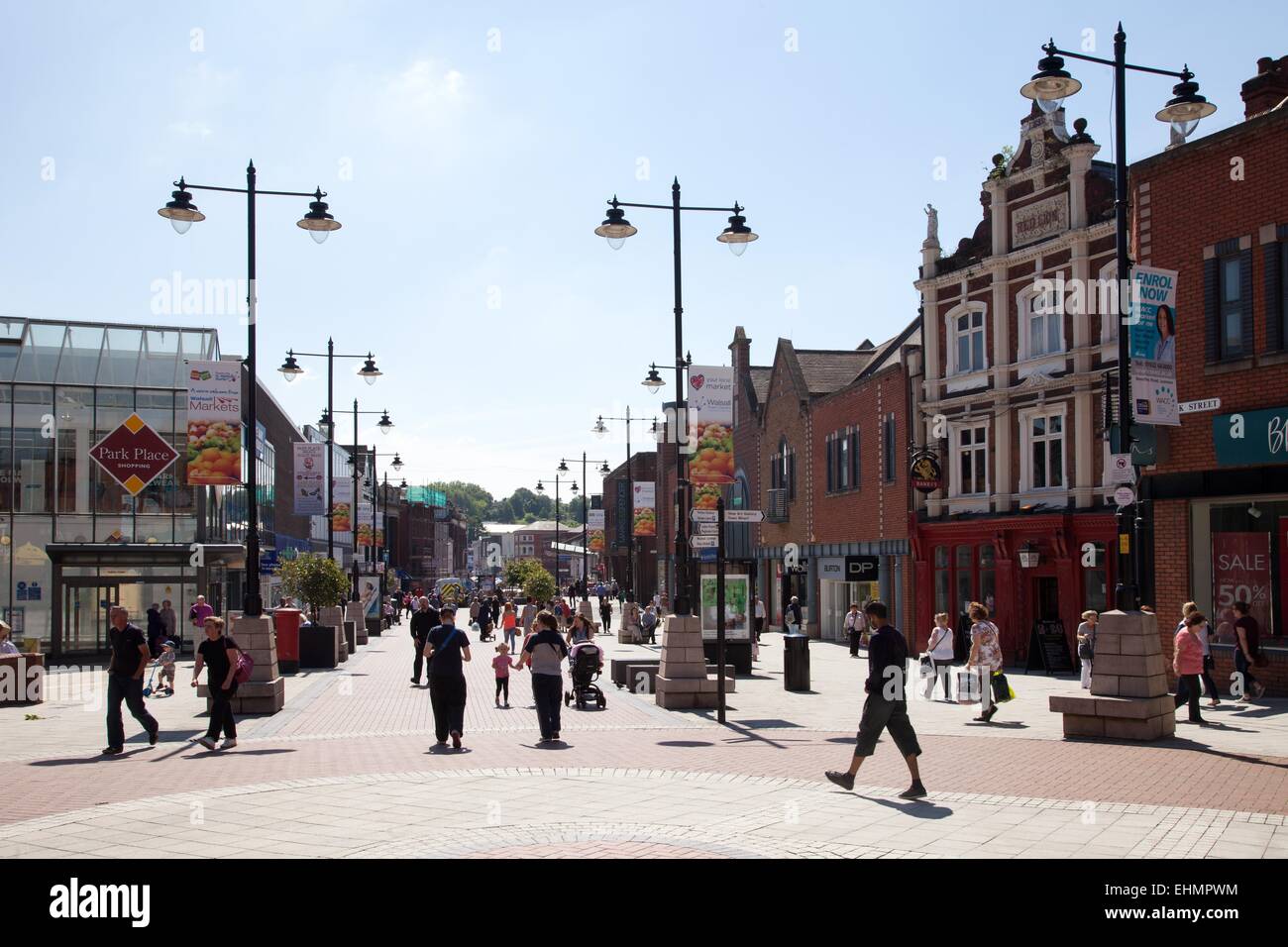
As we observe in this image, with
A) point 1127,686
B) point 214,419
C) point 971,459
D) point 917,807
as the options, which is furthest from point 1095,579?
point 917,807

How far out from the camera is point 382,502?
349ft

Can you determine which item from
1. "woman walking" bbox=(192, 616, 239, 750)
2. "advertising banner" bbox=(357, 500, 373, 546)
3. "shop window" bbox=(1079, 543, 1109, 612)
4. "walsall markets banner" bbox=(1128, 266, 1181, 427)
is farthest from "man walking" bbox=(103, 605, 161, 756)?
"advertising banner" bbox=(357, 500, 373, 546)

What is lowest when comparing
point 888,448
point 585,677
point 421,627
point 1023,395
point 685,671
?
point 585,677

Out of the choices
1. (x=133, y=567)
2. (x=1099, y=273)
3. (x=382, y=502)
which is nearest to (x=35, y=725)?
(x=133, y=567)

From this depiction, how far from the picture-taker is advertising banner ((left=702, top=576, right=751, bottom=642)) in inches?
1012

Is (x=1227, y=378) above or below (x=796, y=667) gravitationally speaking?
above

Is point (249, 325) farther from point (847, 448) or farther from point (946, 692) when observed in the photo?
point (847, 448)

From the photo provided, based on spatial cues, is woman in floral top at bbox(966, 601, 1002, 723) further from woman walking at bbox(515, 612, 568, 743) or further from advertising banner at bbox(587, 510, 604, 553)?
advertising banner at bbox(587, 510, 604, 553)

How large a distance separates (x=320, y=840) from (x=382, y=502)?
9996 cm

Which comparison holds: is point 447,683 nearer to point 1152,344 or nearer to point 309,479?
point 1152,344

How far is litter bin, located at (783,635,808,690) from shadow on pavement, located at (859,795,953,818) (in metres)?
11.4

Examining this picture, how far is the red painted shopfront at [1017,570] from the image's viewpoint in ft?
88.9

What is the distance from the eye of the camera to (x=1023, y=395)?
29.5m

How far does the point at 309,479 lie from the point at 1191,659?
1032 inches
